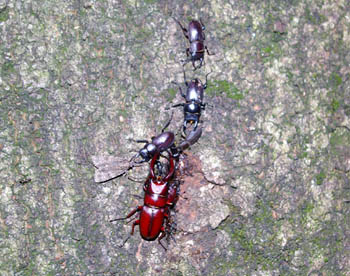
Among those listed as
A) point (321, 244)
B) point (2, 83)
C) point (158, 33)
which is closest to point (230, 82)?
point (158, 33)

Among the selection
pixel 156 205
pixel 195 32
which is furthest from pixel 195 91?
pixel 156 205

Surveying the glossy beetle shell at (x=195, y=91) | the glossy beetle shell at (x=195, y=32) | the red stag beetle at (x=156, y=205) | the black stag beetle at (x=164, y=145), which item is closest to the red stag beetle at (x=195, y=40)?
the glossy beetle shell at (x=195, y=32)

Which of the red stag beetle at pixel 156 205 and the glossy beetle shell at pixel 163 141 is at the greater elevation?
the glossy beetle shell at pixel 163 141

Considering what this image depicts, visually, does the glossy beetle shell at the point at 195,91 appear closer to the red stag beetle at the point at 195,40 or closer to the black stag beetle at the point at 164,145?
the red stag beetle at the point at 195,40

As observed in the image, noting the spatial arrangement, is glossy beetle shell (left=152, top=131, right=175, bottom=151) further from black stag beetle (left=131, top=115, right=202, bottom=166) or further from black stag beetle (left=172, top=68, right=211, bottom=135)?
black stag beetle (left=172, top=68, right=211, bottom=135)

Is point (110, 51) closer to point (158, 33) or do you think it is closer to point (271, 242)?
point (158, 33)

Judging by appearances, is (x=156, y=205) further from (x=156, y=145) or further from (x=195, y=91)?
(x=195, y=91)
